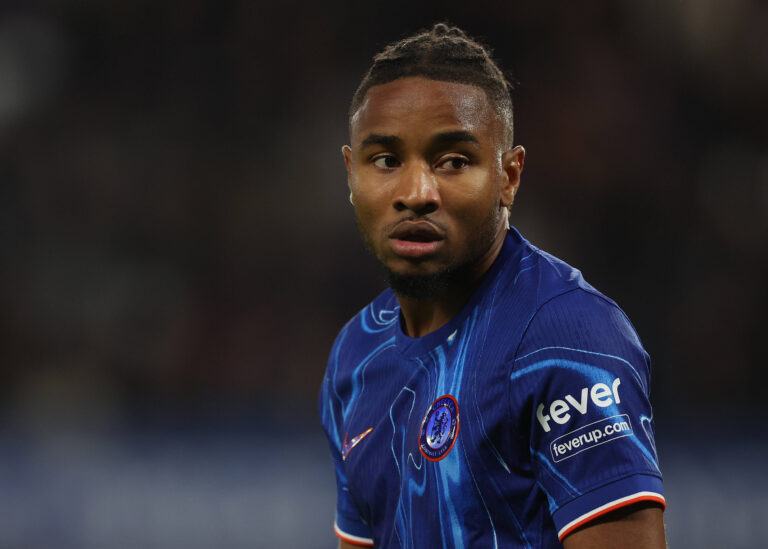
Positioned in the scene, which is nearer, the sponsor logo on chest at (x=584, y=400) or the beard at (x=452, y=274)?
the sponsor logo on chest at (x=584, y=400)

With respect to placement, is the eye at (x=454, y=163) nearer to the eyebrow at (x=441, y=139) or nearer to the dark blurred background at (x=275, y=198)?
the eyebrow at (x=441, y=139)

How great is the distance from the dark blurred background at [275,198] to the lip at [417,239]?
3.89 metres

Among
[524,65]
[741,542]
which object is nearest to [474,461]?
[741,542]

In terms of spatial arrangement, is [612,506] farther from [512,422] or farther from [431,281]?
[431,281]

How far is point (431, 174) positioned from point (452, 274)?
0.23 metres

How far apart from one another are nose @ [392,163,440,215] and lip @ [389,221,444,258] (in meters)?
0.03

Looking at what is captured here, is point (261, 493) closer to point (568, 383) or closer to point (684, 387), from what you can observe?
point (684, 387)

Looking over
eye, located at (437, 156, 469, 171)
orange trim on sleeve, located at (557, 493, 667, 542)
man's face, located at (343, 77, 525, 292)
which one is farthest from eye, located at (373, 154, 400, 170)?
orange trim on sleeve, located at (557, 493, 667, 542)

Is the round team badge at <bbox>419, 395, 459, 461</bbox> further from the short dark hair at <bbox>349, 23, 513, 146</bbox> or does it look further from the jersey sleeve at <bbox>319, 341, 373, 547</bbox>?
the short dark hair at <bbox>349, 23, 513, 146</bbox>

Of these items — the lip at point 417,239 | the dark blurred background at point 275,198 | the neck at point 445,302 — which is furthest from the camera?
the dark blurred background at point 275,198

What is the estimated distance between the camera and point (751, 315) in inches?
255

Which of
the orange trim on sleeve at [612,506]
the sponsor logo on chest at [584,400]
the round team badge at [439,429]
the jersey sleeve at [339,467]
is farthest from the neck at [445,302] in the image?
the orange trim on sleeve at [612,506]

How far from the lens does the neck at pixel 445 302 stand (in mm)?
2074

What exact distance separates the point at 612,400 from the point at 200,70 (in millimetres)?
6473
